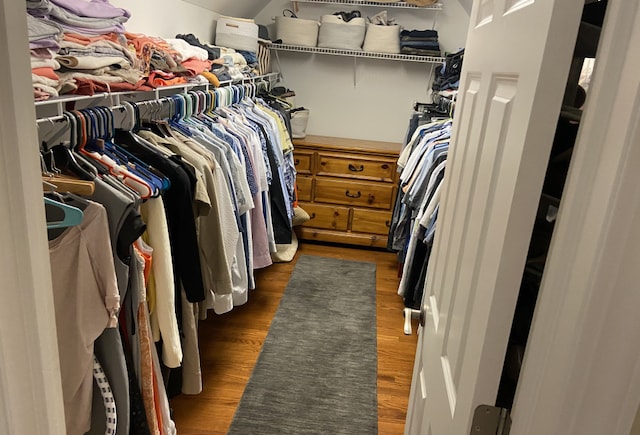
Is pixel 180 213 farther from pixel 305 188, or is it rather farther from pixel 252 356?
pixel 305 188

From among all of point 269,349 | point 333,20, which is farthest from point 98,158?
point 333,20

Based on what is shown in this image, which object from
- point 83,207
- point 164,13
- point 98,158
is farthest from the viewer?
point 164,13

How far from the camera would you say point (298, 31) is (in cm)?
373

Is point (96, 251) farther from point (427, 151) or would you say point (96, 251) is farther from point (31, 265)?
point (427, 151)

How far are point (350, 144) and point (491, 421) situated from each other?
3.31m

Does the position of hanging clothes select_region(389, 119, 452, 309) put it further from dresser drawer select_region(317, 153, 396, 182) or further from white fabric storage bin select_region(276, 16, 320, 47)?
white fabric storage bin select_region(276, 16, 320, 47)

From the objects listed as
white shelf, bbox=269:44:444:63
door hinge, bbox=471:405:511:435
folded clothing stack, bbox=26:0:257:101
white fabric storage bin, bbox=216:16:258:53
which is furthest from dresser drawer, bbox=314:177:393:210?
door hinge, bbox=471:405:511:435

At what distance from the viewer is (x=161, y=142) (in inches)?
70.2

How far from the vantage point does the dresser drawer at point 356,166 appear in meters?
3.72

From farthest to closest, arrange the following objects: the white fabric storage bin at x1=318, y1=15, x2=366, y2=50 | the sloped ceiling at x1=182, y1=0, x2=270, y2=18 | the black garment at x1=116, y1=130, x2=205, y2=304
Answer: the white fabric storage bin at x1=318, y1=15, x2=366, y2=50 < the sloped ceiling at x1=182, y1=0, x2=270, y2=18 < the black garment at x1=116, y1=130, x2=205, y2=304

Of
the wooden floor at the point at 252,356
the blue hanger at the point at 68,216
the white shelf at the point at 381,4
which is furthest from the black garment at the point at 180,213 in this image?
the white shelf at the point at 381,4

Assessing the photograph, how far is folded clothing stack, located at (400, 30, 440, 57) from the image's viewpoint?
3.64m

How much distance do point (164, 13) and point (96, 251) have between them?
6.07 ft

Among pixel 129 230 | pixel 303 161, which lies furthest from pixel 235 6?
pixel 129 230
